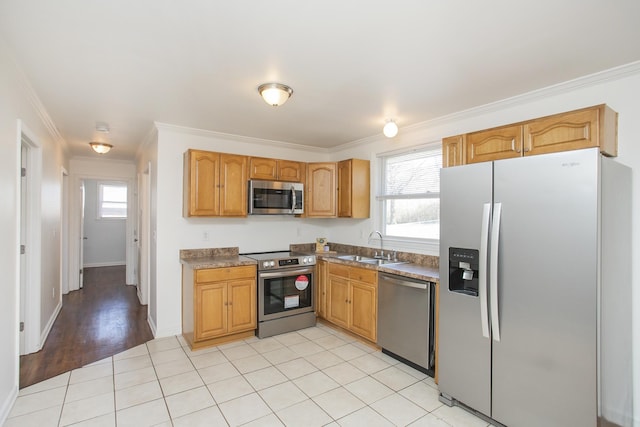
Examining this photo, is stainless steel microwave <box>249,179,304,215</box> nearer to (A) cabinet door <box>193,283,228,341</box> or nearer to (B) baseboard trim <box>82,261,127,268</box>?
(A) cabinet door <box>193,283,228,341</box>

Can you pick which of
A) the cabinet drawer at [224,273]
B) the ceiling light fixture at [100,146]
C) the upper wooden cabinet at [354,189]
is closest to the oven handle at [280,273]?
the cabinet drawer at [224,273]

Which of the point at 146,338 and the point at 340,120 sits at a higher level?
the point at 340,120

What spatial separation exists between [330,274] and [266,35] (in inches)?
114

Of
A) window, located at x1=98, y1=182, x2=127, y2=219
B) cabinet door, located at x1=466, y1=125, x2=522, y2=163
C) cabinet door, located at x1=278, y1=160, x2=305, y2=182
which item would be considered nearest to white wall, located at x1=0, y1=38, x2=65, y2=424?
cabinet door, located at x1=278, y1=160, x2=305, y2=182

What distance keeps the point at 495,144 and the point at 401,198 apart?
152 centimetres

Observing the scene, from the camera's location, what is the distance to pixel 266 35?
6.28 feet

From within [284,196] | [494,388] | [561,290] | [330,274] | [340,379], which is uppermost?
[284,196]

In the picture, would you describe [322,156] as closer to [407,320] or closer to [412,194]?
[412,194]

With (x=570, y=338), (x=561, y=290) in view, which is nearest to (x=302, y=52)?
(x=561, y=290)

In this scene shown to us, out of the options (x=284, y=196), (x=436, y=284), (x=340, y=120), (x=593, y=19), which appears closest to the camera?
(x=593, y=19)

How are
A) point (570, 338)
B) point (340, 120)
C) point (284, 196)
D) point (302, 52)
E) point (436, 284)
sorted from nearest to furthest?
1. point (570, 338)
2. point (302, 52)
3. point (436, 284)
4. point (340, 120)
5. point (284, 196)

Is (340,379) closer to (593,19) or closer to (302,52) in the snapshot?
(302,52)

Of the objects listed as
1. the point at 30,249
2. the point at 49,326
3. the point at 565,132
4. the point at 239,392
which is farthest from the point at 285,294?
the point at 565,132

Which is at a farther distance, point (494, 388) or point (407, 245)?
point (407, 245)
